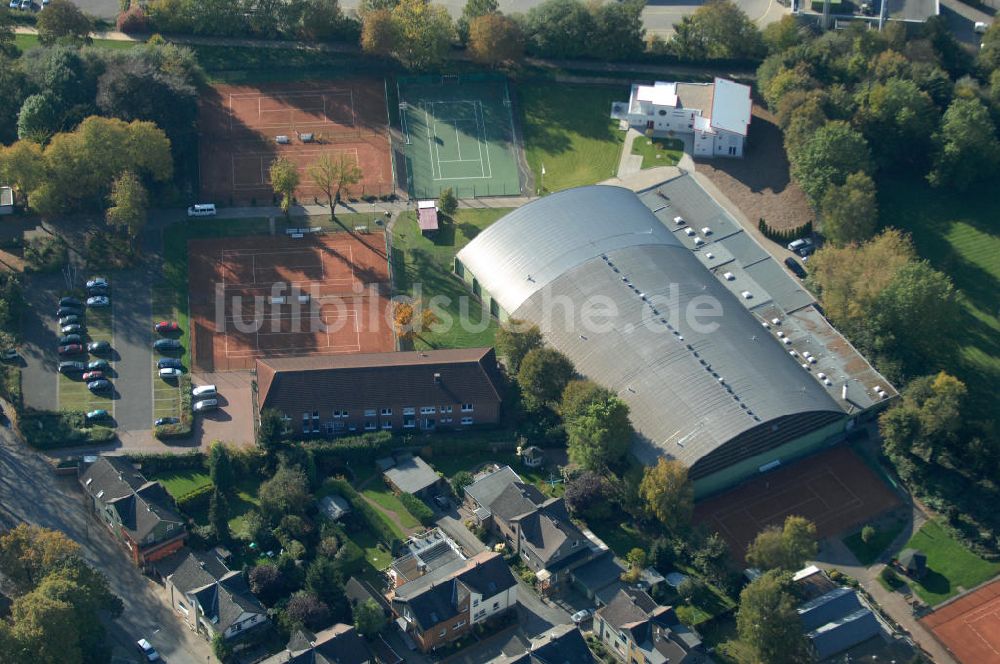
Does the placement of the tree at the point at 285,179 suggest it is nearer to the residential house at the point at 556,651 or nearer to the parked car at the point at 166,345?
the parked car at the point at 166,345

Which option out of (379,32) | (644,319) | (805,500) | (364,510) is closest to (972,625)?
(805,500)

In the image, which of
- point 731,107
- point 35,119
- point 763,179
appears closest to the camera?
point 35,119

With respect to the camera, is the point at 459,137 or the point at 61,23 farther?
the point at 61,23

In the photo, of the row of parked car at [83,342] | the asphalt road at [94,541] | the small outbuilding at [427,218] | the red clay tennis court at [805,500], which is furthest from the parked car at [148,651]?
the small outbuilding at [427,218]

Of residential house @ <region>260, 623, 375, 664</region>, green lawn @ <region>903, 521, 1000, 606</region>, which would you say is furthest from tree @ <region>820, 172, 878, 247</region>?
residential house @ <region>260, 623, 375, 664</region>

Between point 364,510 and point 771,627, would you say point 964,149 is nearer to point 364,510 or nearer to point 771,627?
point 771,627

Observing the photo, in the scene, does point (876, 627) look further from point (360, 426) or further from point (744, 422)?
point (360, 426)
